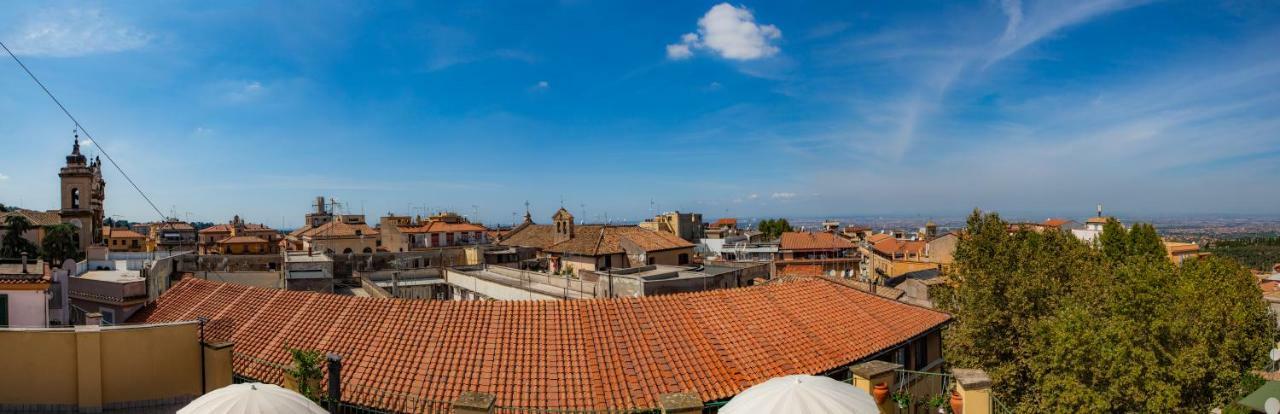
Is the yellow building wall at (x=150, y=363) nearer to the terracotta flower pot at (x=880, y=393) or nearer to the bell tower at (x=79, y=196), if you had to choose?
the terracotta flower pot at (x=880, y=393)

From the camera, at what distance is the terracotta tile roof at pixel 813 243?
57312 millimetres

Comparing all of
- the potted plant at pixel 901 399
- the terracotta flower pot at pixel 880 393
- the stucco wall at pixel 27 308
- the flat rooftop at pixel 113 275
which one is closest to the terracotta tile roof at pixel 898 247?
the potted plant at pixel 901 399

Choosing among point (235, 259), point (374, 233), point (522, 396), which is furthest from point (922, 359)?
point (374, 233)

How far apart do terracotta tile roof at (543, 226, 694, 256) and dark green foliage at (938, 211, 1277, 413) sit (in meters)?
19.9

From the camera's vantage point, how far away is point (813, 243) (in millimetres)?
58031

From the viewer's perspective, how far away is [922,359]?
55.0ft

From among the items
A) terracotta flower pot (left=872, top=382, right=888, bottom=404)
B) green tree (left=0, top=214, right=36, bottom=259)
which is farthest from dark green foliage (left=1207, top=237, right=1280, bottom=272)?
green tree (left=0, top=214, right=36, bottom=259)

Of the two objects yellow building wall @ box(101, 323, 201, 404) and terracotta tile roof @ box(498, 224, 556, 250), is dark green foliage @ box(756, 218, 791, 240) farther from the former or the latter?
yellow building wall @ box(101, 323, 201, 404)

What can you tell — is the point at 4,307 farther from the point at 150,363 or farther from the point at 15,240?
the point at 15,240

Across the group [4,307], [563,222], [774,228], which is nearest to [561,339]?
[4,307]

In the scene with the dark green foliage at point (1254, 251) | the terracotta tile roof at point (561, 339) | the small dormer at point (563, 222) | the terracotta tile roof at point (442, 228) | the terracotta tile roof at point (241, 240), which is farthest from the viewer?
the dark green foliage at point (1254, 251)

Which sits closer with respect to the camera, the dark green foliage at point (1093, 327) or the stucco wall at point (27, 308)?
the stucco wall at point (27, 308)

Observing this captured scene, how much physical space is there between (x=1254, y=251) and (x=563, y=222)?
10026cm

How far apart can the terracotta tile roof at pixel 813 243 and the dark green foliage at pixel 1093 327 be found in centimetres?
3408
